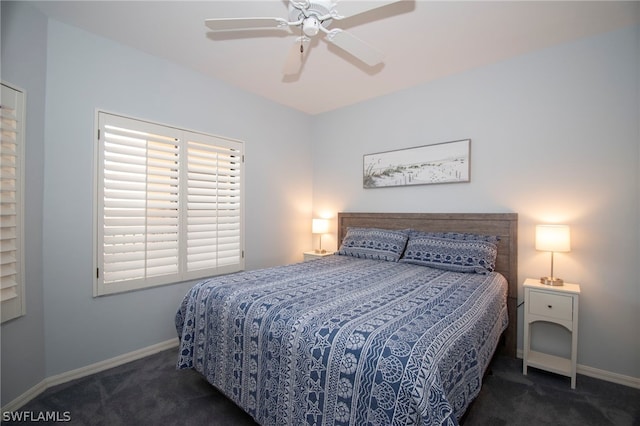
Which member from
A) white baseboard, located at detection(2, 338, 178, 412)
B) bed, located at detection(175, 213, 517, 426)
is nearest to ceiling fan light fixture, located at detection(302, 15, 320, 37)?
bed, located at detection(175, 213, 517, 426)

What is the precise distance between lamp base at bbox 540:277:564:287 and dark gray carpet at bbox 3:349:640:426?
0.73m

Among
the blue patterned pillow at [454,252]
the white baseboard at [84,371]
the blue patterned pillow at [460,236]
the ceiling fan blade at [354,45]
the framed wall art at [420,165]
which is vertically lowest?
the white baseboard at [84,371]

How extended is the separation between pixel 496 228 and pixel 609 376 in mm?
1360

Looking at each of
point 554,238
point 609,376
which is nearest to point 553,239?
point 554,238

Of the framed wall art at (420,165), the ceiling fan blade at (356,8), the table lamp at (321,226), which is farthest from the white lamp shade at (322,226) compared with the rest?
the ceiling fan blade at (356,8)

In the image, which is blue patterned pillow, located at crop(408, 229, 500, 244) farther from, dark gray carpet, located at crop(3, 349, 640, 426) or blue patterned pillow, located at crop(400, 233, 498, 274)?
dark gray carpet, located at crop(3, 349, 640, 426)

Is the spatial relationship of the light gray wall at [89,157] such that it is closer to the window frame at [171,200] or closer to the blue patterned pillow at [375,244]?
the window frame at [171,200]

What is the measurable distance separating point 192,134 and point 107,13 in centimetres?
107

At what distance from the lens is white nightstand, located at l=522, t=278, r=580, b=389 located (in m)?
2.08

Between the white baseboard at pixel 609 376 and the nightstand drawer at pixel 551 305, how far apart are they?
1.89 feet

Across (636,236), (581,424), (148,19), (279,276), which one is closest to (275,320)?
(279,276)

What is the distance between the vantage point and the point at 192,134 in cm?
284

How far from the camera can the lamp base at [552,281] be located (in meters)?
2.22

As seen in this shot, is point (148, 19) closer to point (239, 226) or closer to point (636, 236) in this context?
point (239, 226)
